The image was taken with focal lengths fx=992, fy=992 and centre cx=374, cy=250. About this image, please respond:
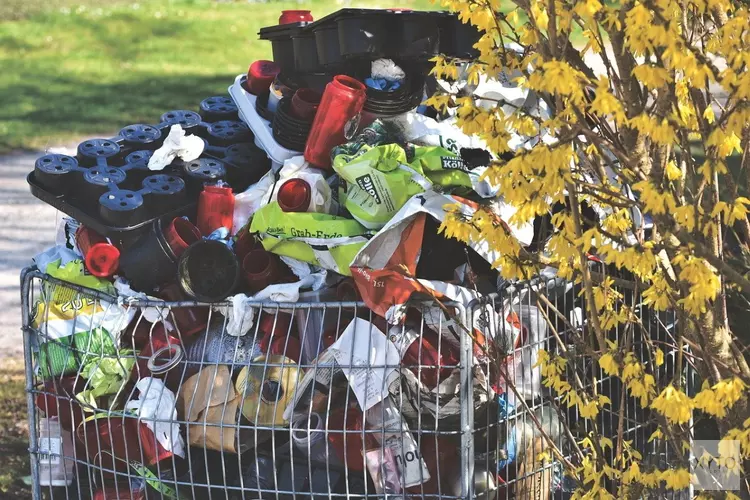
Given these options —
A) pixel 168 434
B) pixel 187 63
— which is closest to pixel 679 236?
pixel 168 434

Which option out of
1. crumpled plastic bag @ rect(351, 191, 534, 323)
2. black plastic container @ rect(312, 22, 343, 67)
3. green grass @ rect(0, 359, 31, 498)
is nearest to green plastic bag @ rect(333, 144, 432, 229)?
crumpled plastic bag @ rect(351, 191, 534, 323)

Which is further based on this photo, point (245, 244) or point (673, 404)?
point (245, 244)

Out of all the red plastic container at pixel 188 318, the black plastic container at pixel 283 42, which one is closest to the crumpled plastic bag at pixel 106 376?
the red plastic container at pixel 188 318

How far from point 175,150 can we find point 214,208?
1.18 ft

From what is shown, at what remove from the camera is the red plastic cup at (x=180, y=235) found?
3.10 m

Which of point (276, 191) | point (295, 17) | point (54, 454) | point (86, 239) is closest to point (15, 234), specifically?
point (295, 17)

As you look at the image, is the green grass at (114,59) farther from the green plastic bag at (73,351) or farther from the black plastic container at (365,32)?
the black plastic container at (365,32)

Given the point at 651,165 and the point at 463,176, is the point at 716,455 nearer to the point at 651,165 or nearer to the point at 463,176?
the point at 651,165

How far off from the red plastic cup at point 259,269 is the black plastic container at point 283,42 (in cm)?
89

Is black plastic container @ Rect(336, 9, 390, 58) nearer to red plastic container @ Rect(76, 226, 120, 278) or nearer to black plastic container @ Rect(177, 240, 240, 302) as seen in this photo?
black plastic container @ Rect(177, 240, 240, 302)

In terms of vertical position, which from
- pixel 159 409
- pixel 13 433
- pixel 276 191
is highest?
pixel 276 191

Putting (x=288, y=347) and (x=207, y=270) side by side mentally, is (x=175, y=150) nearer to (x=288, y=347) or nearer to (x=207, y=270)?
(x=207, y=270)

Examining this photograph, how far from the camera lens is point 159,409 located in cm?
291

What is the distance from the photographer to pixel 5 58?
11.9 meters
